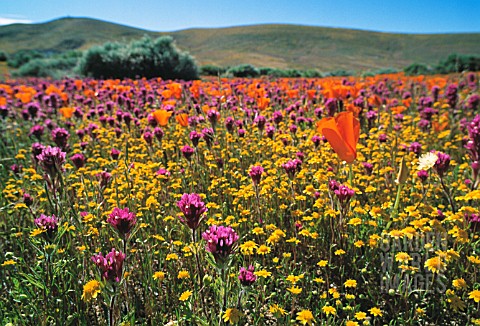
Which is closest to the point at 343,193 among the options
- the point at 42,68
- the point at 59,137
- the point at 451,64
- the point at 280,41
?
the point at 59,137

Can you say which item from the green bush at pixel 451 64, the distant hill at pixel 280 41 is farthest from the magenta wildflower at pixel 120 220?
the distant hill at pixel 280 41

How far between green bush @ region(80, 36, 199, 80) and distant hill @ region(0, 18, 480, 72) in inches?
2640

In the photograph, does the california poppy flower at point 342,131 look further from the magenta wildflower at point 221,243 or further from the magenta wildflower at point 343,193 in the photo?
the magenta wildflower at point 221,243

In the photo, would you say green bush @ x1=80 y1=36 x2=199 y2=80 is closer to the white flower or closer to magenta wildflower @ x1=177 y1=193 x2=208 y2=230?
the white flower

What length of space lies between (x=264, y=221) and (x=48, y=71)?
2006 cm

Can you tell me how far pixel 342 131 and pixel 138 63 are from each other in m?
16.0

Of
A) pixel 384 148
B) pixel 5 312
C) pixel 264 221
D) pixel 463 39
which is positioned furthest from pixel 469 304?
pixel 463 39

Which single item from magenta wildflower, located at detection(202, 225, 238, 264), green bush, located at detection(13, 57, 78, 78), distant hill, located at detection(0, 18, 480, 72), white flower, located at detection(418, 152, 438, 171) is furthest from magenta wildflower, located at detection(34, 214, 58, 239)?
distant hill, located at detection(0, 18, 480, 72)

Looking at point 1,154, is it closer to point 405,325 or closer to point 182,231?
point 182,231

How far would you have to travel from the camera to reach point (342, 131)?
221 centimetres

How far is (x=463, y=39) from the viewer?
321 ft

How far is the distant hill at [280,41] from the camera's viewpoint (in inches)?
3506

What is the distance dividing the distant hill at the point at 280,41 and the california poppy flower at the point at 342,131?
8174 cm

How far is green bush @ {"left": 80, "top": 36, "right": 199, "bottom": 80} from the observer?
16688 mm
